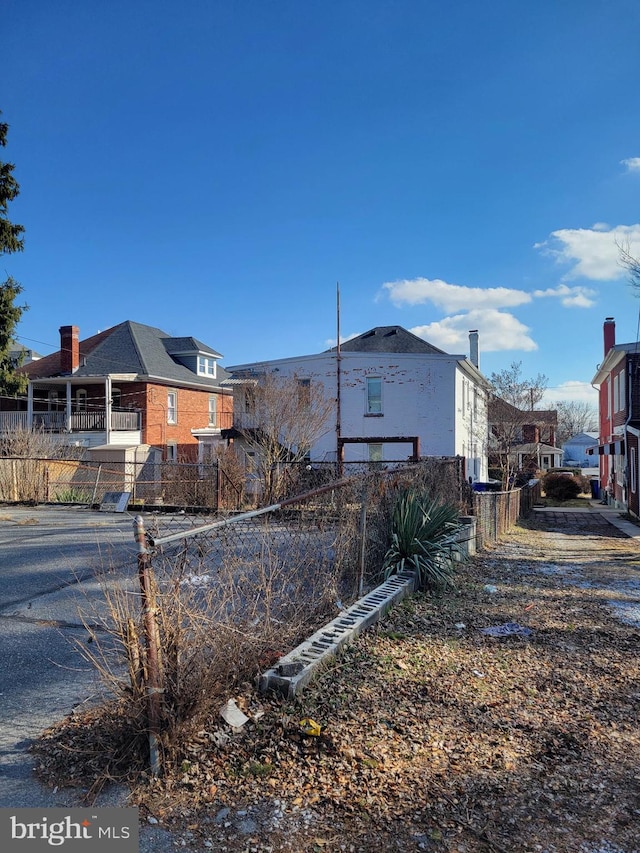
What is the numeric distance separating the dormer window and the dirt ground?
99.2ft

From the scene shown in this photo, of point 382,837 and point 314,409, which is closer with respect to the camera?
point 382,837

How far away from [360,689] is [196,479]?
43.8 feet

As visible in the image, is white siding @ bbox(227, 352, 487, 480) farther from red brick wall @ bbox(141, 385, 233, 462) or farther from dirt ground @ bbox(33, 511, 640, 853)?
dirt ground @ bbox(33, 511, 640, 853)

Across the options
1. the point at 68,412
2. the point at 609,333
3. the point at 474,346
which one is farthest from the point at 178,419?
the point at 609,333

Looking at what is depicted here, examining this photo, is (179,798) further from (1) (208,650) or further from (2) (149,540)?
(2) (149,540)

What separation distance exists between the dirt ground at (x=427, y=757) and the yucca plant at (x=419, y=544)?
1.34 m

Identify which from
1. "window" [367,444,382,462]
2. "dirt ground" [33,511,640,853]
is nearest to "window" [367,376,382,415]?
"window" [367,444,382,462]

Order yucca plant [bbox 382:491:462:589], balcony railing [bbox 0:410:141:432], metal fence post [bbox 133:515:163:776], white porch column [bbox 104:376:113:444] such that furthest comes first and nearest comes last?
balcony railing [bbox 0:410:141:432], white porch column [bbox 104:376:113:444], yucca plant [bbox 382:491:462:589], metal fence post [bbox 133:515:163:776]

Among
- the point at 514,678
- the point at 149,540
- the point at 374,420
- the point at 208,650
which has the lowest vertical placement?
the point at 514,678

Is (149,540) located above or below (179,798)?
above

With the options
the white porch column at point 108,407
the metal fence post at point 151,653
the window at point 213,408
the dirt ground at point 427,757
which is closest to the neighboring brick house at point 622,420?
the dirt ground at point 427,757

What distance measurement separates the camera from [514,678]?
167 inches

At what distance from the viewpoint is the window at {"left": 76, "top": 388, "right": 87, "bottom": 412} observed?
2991 centimetres

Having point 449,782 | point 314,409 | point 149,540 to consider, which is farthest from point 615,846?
point 314,409
